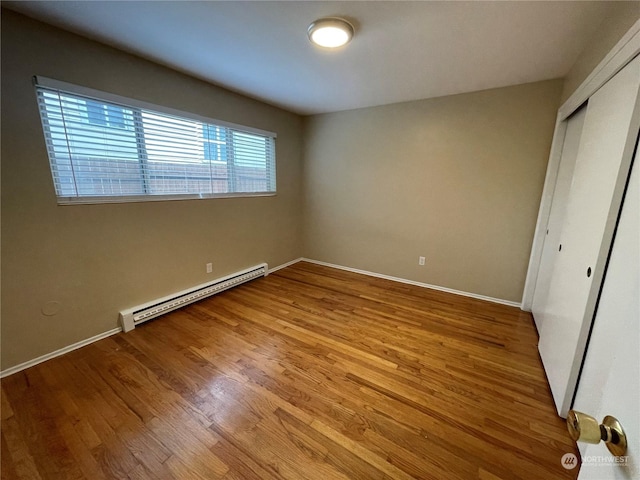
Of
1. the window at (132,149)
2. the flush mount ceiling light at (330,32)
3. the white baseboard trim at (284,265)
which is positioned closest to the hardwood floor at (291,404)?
the window at (132,149)

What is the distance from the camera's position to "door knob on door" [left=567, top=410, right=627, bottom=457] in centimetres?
45

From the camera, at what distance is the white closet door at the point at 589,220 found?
3.90 feet

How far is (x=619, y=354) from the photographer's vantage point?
1.64 feet

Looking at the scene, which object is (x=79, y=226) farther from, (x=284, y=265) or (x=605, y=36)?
(x=605, y=36)

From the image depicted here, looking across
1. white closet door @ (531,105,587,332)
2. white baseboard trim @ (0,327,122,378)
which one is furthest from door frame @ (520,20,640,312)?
white baseboard trim @ (0,327,122,378)

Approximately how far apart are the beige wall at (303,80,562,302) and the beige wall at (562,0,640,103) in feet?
1.82

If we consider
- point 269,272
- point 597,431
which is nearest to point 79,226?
point 269,272

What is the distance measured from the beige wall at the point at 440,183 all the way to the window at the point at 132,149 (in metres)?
1.42

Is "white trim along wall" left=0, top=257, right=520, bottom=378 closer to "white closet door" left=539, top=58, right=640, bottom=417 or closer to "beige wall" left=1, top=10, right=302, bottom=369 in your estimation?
"beige wall" left=1, top=10, right=302, bottom=369

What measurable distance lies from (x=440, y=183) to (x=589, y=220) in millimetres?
1756

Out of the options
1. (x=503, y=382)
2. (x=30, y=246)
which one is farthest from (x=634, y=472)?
(x=30, y=246)

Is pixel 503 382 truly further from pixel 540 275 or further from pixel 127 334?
pixel 127 334

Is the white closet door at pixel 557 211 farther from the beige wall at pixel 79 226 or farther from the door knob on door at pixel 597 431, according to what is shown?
the beige wall at pixel 79 226

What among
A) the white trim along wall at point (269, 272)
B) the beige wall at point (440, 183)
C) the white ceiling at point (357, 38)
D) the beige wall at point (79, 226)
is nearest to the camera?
the white ceiling at point (357, 38)
